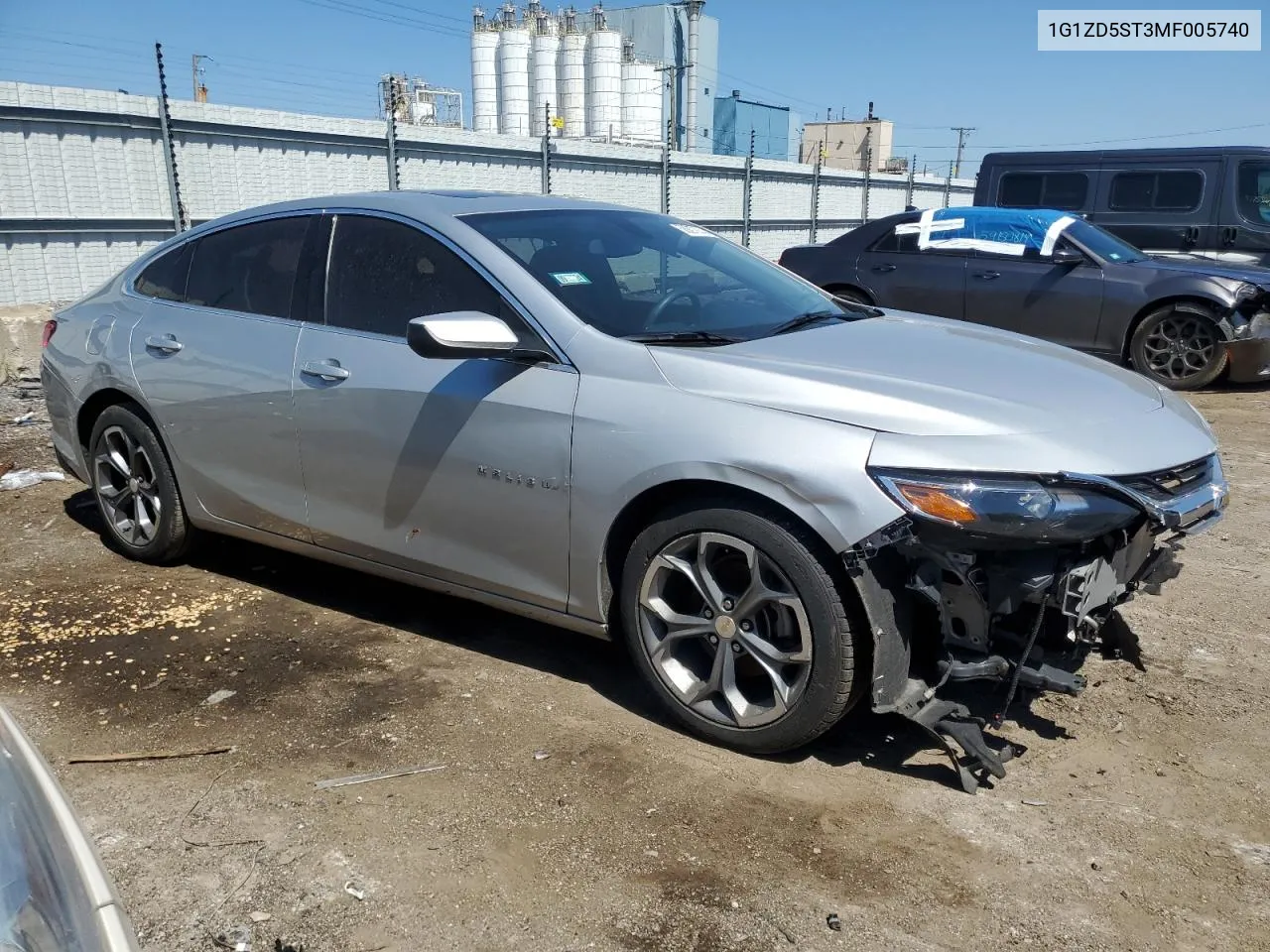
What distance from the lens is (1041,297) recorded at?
30.0ft

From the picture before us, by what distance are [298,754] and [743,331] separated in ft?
6.54

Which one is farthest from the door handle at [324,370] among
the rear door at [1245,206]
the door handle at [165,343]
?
the rear door at [1245,206]

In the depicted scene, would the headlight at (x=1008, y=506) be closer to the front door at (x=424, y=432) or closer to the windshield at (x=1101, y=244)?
the front door at (x=424, y=432)

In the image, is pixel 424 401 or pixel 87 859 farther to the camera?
pixel 424 401

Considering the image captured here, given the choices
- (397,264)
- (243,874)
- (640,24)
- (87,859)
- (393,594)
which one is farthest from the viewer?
(640,24)

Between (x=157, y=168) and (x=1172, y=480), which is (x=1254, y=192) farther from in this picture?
(x=157, y=168)

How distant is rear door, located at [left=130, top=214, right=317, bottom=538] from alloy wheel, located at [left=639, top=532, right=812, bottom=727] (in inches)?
64.7

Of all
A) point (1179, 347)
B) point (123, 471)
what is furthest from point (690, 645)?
point (1179, 347)

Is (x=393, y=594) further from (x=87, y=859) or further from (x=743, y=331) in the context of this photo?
(x=87, y=859)

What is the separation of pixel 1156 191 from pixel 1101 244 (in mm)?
2661

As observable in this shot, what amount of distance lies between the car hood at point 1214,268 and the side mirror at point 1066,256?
49cm

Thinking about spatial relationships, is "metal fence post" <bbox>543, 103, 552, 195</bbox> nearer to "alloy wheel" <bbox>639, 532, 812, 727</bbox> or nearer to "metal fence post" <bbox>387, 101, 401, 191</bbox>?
"metal fence post" <bbox>387, 101, 401, 191</bbox>

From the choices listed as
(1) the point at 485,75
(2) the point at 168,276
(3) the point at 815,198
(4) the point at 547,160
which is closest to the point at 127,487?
(2) the point at 168,276

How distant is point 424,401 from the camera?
355 cm
